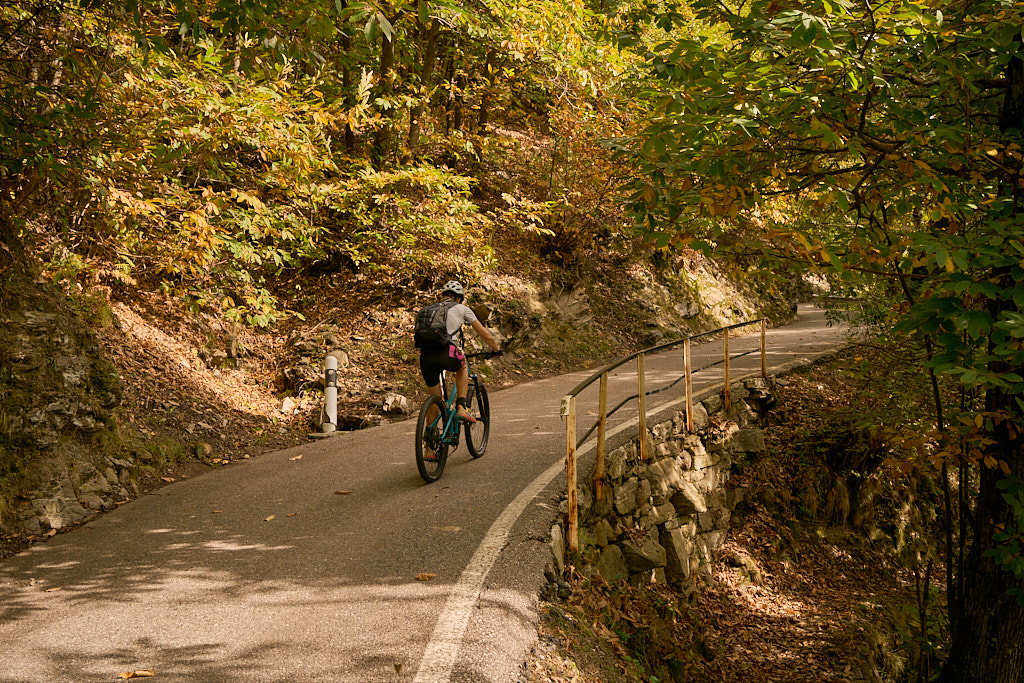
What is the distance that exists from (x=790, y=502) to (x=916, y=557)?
2378mm

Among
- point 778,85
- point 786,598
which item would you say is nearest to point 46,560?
point 778,85

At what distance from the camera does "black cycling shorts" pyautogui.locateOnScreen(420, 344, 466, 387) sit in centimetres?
692

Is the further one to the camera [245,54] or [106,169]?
[106,169]

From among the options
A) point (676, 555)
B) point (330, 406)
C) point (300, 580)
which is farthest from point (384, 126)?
point (300, 580)

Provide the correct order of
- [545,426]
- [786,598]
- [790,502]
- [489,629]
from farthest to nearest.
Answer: [790,502], [545,426], [786,598], [489,629]

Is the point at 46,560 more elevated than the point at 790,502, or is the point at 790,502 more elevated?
the point at 46,560

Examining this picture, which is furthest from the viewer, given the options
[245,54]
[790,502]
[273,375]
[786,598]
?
[273,375]

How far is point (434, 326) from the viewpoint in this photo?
267 inches

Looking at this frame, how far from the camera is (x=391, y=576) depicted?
477cm

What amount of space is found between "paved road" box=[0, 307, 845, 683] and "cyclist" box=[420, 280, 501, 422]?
101 cm

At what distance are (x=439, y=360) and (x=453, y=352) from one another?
0.56ft

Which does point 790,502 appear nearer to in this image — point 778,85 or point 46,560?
point 778,85

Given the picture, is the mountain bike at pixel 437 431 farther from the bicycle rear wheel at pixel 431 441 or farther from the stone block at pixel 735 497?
the stone block at pixel 735 497

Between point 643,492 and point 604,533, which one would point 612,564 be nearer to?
point 604,533
